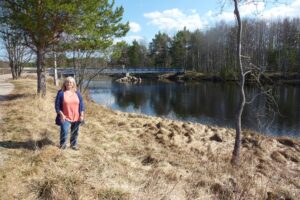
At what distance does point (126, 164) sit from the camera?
596 centimetres

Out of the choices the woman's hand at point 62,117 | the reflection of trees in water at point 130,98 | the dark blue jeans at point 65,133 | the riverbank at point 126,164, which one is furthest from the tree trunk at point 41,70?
the reflection of trees in water at point 130,98

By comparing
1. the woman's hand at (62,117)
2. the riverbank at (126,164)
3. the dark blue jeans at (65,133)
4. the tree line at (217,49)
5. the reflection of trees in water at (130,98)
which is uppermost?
the tree line at (217,49)

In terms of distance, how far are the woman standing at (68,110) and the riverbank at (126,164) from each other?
1.08 feet

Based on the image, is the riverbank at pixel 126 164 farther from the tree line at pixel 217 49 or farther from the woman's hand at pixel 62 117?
the tree line at pixel 217 49

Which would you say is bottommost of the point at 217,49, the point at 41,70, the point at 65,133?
the point at 65,133

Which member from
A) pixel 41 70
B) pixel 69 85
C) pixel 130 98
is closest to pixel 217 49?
pixel 130 98

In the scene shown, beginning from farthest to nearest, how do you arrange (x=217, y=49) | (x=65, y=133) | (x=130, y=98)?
(x=217, y=49) → (x=130, y=98) → (x=65, y=133)

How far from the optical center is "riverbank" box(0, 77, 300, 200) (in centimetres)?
436

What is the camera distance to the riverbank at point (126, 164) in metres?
4.36

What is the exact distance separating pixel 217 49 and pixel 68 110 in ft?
238

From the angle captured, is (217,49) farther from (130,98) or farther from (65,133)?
(65,133)

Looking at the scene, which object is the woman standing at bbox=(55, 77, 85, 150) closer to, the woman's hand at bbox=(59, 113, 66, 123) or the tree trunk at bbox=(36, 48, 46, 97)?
the woman's hand at bbox=(59, 113, 66, 123)

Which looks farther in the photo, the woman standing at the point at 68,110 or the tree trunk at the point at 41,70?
the tree trunk at the point at 41,70

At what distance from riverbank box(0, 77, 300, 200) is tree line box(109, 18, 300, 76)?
38975 mm
